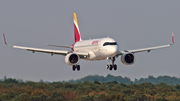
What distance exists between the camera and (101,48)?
6194cm

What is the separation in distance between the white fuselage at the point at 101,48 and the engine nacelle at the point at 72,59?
241 cm

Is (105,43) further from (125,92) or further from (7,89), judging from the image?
(125,92)

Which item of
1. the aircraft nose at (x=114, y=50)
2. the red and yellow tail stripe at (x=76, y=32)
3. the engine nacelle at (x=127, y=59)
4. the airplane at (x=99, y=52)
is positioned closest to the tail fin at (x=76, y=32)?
the red and yellow tail stripe at (x=76, y=32)

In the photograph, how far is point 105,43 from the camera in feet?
202

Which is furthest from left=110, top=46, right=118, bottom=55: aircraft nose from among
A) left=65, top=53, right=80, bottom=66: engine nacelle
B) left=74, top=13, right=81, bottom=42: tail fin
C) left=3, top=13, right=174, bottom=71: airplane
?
left=74, top=13, right=81, bottom=42: tail fin

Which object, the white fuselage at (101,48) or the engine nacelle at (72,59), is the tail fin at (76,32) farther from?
the engine nacelle at (72,59)

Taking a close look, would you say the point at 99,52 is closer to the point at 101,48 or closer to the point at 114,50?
the point at 101,48

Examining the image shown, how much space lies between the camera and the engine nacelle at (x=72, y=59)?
6353cm

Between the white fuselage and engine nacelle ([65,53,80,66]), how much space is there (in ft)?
7.89

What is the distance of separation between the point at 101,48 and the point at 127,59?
5685mm

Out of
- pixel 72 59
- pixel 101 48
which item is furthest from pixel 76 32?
pixel 101 48

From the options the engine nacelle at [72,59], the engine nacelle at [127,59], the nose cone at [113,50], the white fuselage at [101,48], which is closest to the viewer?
the nose cone at [113,50]

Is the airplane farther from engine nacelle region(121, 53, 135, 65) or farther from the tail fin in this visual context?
the tail fin

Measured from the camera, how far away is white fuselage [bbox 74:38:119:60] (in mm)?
60312
